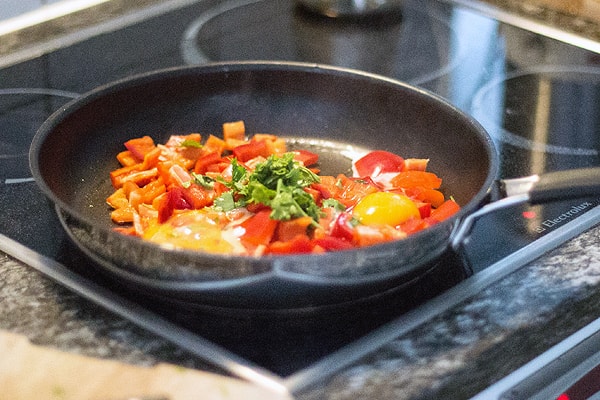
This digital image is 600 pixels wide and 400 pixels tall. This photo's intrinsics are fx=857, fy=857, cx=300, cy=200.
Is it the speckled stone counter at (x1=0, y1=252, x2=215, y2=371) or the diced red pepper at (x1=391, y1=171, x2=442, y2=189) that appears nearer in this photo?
the speckled stone counter at (x1=0, y1=252, x2=215, y2=371)

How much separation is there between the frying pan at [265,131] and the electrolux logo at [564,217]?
9 centimetres

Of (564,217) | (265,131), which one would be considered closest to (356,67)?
(265,131)

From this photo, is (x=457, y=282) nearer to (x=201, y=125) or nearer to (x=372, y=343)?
(x=372, y=343)

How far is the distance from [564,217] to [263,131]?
0.45 meters

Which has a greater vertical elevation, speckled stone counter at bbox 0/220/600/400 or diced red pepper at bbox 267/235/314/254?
diced red pepper at bbox 267/235/314/254

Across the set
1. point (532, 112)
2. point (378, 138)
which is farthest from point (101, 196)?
point (532, 112)

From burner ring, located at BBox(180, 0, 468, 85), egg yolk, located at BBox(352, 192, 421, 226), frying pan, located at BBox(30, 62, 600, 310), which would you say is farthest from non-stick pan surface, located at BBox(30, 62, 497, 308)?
burner ring, located at BBox(180, 0, 468, 85)

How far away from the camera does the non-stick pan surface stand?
782 millimetres

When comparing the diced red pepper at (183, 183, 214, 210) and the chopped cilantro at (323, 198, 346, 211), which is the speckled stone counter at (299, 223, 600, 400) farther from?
the diced red pepper at (183, 183, 214, 210)

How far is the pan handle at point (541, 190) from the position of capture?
0.88 metres

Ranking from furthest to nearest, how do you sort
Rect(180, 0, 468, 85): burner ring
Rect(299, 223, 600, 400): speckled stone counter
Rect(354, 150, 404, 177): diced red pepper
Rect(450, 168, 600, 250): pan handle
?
Rect(180, 0, 468, 85): burner ring → Rect(354, 150, 404, 177): diced red pepper → Rect(450, 168, 600, 250): pan handle → Rect(299, 223, 600, 400): speckled stone counter

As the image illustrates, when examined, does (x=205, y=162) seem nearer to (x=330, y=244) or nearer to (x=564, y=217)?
(x=330, y=244)

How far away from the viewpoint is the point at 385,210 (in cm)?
96

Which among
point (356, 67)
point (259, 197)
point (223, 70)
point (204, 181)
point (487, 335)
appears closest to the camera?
point (487, 335)
